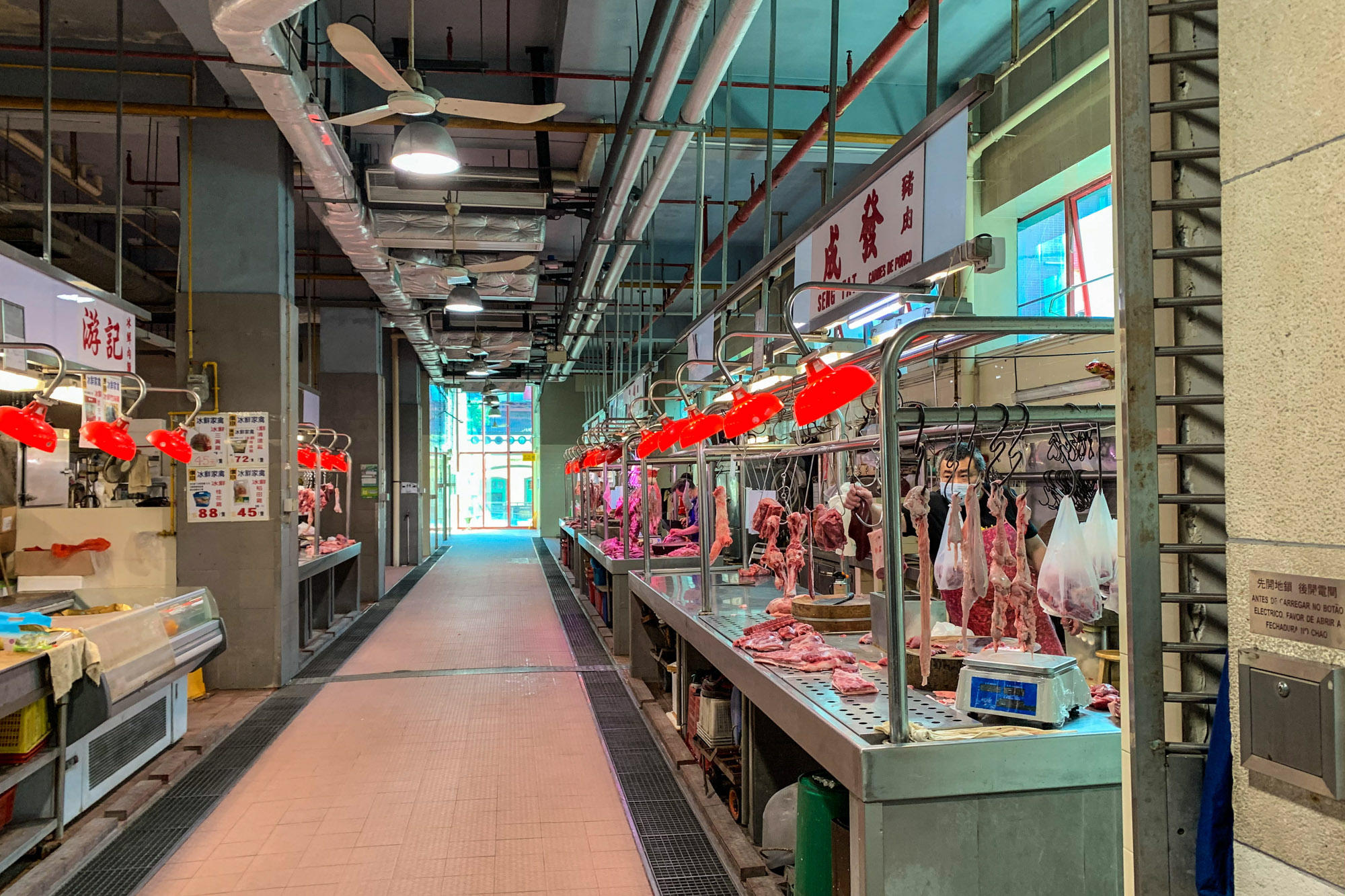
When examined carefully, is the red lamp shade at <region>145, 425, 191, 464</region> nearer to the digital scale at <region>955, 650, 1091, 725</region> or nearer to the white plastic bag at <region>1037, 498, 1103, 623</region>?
the digital scale at <region>955, 650, 1091, 725</region>

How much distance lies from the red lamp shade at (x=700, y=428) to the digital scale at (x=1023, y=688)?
1.94 metres

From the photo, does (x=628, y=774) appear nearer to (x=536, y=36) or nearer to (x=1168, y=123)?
(x=1168, y=123)

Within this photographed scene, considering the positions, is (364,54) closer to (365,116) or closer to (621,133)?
(365,116)

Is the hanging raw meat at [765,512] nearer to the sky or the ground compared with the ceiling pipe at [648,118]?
nearer to the ground

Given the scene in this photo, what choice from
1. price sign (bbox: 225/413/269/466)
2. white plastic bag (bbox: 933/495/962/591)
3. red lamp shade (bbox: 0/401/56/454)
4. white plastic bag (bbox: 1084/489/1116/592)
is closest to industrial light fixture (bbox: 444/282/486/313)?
price sign (bbox: 225/413/269/466)

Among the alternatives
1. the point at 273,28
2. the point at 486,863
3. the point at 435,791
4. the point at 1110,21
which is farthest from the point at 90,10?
the point at 1110,21

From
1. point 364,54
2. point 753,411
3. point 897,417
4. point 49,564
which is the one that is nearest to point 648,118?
point 364,54

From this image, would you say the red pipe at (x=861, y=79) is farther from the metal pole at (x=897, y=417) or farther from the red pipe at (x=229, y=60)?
the metal pole at (x=897, y=417)

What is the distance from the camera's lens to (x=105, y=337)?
242 inches

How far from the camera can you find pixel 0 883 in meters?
3.78

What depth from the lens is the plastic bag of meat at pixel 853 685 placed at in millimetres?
3131

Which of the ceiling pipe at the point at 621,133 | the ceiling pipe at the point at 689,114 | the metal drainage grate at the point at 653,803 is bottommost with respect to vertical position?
the metal drainage grate at the point at 653,803

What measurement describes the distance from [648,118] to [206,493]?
469 centimetres

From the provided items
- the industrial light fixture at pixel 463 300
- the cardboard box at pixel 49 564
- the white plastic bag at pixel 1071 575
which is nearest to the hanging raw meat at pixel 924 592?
the white plastic bag at pixel 1071 575
